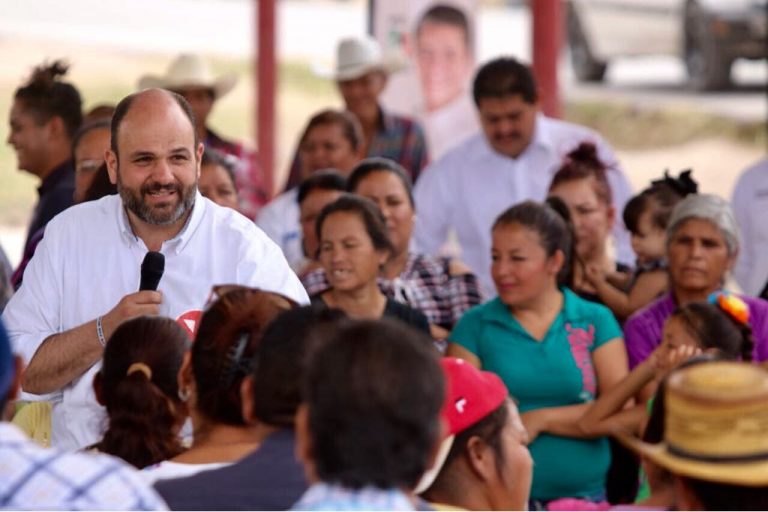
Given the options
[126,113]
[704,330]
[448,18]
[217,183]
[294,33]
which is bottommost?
[704,330]

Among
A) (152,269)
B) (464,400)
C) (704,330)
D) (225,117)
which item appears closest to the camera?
(464,400)

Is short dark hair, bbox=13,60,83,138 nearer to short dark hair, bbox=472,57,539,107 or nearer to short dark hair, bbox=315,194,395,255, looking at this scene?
short dark hair, bbox=315,194,395,255

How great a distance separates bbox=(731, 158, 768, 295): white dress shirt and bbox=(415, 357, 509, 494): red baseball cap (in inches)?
148

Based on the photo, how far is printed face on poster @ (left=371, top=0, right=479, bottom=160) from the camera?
895 centimetres

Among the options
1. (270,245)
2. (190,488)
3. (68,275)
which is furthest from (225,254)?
(190,488)

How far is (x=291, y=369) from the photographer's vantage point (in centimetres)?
289

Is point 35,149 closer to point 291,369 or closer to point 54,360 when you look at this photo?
point 54,360

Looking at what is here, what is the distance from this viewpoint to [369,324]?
2.55 metres

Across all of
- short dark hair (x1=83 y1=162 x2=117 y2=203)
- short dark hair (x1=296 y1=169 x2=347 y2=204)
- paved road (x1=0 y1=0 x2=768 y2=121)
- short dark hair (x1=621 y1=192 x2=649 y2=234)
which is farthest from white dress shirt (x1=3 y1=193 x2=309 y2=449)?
paved road (x1=0 y1=0 x2=768 y2=121)

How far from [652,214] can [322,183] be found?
139cm

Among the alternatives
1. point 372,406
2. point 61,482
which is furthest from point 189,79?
point 372,406

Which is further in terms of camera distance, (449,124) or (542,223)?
(449,124)

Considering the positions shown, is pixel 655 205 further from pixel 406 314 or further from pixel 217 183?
pixel 217 183

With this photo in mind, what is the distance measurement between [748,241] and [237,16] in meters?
16.9
